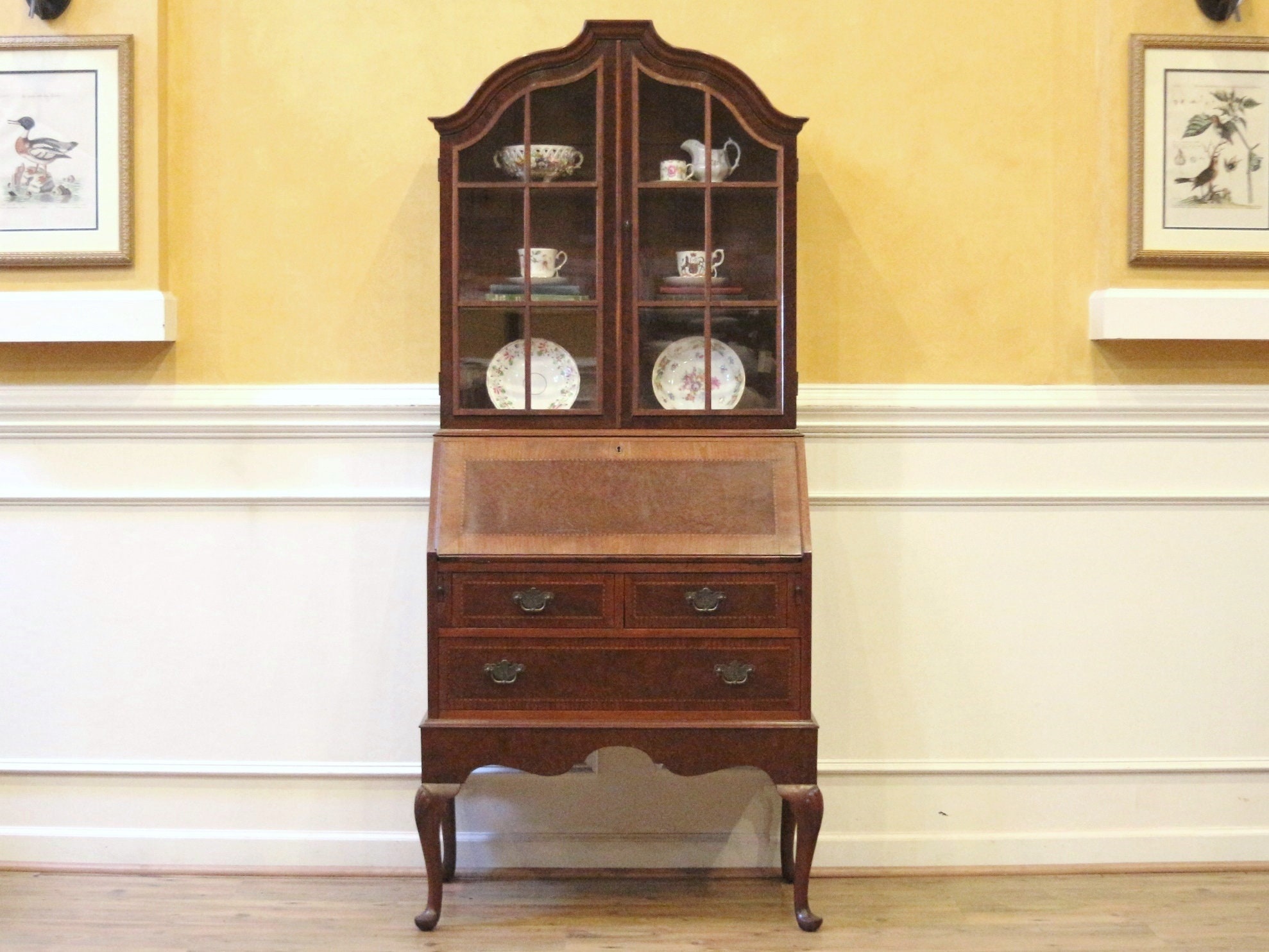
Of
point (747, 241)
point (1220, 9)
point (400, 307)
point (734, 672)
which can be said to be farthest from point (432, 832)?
point (1220, 9)

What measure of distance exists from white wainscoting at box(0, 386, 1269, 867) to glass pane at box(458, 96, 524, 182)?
580mm

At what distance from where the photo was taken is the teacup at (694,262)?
258 cm

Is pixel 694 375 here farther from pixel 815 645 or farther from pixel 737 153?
pixel 815 645

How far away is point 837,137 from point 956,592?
1205mm

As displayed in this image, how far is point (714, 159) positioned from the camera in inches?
101

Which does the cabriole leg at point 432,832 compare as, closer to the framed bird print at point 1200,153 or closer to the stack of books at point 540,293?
the stack of books at point 540,293

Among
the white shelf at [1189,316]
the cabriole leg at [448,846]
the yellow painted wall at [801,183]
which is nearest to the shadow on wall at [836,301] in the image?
the yellow painted wall at [801,183]

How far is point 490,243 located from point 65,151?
3.79 feet

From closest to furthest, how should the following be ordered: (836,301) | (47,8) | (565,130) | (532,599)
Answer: (532,599)
(565,130)
(47,8)
(836,301)

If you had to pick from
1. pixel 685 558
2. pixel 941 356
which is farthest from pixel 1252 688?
pixel 685 558

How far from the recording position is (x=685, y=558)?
245cm

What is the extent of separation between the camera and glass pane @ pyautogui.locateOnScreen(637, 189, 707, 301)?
257cm

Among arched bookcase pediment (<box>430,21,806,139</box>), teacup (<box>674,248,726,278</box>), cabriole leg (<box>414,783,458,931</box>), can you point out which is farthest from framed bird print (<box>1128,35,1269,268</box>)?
cabriole leg (<box>414,783,458,931</box>)

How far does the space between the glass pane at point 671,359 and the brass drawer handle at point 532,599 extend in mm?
481
